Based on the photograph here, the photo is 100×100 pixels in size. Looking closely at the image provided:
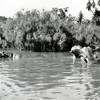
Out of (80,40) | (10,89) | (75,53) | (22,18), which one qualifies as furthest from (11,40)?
(10,89)

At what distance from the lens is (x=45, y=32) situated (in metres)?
64.9

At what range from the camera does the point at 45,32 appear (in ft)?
213

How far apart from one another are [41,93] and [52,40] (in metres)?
54.5

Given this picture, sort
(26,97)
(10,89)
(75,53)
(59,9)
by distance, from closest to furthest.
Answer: (26,97)
(10,89)
(75,53)
(59,9)

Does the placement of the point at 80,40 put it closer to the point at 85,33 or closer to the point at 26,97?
the point at 85,33

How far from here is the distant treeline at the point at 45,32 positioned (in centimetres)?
6331

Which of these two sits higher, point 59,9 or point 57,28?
point 59,9

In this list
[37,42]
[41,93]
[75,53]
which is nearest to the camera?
[41,93]

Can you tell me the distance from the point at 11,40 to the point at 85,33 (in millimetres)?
16334

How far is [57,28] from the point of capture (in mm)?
65500

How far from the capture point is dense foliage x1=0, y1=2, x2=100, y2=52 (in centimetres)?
6331

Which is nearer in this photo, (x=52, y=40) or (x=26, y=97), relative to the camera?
(x=26, y=97)

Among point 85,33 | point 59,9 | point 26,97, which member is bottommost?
point 26,97

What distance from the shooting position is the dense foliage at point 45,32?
6331 centimetres
